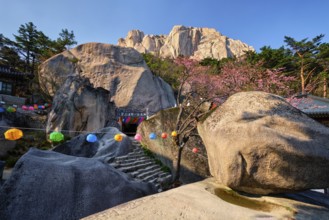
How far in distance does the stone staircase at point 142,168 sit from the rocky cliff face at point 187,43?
63.0 meters

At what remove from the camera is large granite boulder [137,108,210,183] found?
10.1 metres

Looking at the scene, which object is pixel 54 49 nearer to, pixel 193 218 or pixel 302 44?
pixel 193 218

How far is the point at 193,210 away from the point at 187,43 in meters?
77.3

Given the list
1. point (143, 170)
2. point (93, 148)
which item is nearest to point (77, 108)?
point (93, 148)

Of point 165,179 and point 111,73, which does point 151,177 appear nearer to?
point 165,179

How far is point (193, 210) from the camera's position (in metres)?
3.40

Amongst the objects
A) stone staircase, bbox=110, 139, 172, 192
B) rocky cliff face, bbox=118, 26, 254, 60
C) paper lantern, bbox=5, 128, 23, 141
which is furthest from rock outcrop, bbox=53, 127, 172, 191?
rocky cliff face, bbox=118, 26, 254, 60

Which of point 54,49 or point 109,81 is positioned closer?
point 109,81

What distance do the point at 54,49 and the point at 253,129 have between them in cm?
3329

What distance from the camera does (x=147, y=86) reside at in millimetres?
25984

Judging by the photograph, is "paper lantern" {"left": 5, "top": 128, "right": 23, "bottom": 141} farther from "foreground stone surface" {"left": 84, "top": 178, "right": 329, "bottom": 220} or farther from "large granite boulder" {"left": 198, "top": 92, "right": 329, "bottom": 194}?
"large granite boulder" {"left": 198, "top": 92, "right": 329, "bottom": 194}

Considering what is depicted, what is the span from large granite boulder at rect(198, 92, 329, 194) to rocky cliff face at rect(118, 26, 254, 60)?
223 feet

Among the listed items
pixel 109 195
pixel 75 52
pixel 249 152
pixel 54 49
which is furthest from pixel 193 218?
pixel 54 49

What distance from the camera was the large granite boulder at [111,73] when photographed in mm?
23594
